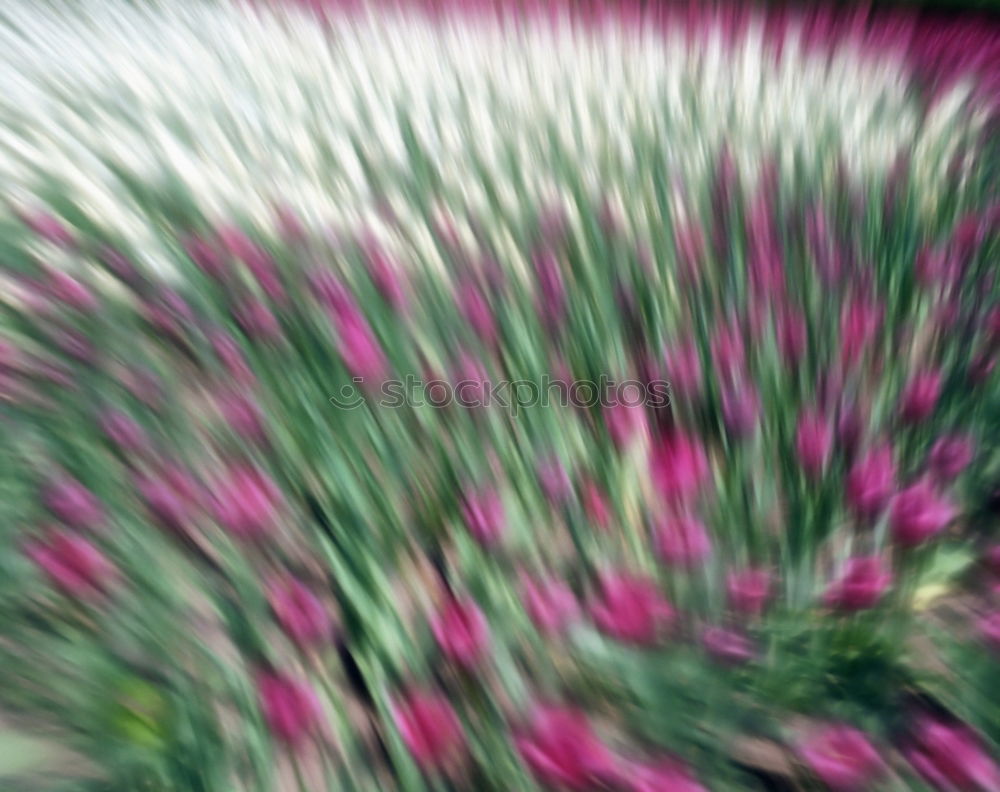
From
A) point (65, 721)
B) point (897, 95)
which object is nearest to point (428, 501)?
point (65, 721)

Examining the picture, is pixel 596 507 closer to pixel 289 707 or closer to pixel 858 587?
pixel 858 587

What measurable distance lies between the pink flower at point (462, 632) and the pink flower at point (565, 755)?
0.12m

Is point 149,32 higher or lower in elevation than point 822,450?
higher

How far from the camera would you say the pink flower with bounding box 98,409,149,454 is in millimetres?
1092

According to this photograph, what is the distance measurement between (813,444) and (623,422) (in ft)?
0.91

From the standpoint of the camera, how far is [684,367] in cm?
143

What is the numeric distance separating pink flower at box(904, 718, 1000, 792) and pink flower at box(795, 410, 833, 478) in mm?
388

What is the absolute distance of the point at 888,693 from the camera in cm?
109

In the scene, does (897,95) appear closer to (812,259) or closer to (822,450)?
(812,259)

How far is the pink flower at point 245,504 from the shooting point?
1067 millimetres

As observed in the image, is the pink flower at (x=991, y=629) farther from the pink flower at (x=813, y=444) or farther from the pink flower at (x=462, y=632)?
the pink flower at (x=462, y=632)

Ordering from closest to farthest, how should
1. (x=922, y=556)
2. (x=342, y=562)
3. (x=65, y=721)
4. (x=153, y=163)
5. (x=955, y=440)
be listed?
(x=65, y=721), (x=342, y=562), (x=922, y=556), (x=153, y=163), (x=955, y=440)

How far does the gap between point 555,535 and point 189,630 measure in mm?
430

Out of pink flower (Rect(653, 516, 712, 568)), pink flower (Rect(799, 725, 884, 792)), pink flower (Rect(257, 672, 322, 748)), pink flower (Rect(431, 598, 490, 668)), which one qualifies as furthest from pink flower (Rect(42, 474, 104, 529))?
pink flower (Rect(799, 725, 884, 792))
